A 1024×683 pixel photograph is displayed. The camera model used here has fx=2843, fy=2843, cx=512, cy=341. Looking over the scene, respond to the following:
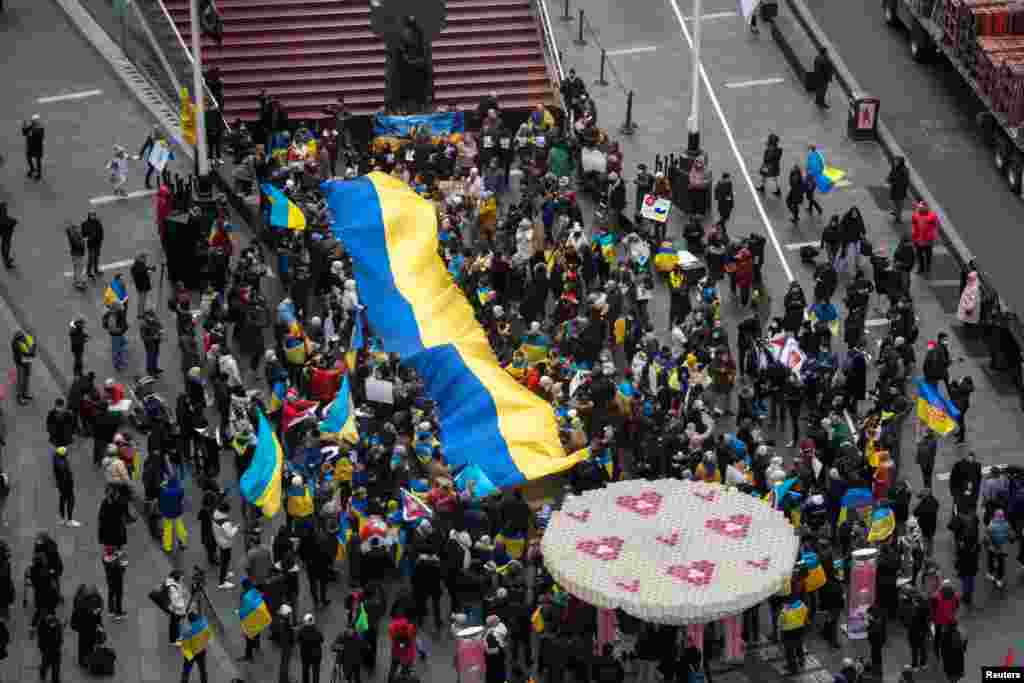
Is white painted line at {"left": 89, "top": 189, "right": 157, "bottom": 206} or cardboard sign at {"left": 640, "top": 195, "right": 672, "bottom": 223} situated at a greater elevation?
white painted line at {"left": 89, "top": 189, "right": 157, "bottom": 206}

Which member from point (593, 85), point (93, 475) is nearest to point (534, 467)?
point (93, 475)

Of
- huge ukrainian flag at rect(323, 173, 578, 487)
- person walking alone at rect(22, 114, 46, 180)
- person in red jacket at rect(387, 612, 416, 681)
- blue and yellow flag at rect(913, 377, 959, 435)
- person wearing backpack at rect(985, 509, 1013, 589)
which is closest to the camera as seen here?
person in red jacket at rect(387, 612, 416, 681)

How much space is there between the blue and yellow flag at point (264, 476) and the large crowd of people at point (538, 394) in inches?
16.5

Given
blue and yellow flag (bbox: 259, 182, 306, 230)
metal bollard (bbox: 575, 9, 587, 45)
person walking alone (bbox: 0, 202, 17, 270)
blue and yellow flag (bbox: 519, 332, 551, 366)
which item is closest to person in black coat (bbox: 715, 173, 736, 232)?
blue and yellow flag (bbox: 519, 332, 551, 366)

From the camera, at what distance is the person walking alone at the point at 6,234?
62.0m

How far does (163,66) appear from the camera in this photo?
69938 mm

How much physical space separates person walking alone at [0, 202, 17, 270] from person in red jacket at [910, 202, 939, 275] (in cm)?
1989

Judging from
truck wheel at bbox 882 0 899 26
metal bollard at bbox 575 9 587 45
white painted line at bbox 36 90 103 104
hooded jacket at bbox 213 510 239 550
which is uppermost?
white painted line at bbox 36 90 103 104

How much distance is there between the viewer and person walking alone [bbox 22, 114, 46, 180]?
65.8 meters

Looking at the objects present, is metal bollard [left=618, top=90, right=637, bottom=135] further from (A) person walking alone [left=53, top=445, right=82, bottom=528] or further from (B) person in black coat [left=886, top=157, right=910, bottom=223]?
(A) person walking alone [left=53, top=445, right=82, bottom=528]

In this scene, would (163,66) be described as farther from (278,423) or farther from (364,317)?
(278,423)

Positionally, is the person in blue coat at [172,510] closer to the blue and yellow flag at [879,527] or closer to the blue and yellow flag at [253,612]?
the blue and yellow flag at [253,612]

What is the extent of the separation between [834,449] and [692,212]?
41.7 ft

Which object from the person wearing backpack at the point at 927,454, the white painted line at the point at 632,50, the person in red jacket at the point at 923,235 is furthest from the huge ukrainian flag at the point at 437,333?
the person in red jacket at the point at 923,235
